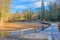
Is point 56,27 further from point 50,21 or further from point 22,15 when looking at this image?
point 22,15

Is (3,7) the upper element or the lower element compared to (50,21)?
upper

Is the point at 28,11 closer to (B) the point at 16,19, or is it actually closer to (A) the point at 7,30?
(B) the point at 16,19

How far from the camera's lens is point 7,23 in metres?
3.99

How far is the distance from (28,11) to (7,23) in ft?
1.57

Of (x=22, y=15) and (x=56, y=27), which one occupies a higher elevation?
(x=22, y=15)

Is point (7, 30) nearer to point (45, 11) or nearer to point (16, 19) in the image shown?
Answer: point (16, 19)

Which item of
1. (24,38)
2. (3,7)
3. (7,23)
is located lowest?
(24,38)

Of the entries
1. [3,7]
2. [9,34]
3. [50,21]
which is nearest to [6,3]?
[3,7]

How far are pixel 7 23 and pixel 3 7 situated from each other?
329 mm

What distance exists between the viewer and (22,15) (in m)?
4.02

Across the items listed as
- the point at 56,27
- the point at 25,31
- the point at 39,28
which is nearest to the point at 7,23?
the point at 25,31

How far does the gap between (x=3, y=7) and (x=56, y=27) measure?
3.68 ft

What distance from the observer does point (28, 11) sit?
4.03m

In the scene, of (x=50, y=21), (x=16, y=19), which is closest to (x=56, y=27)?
(x=50, y=21)
